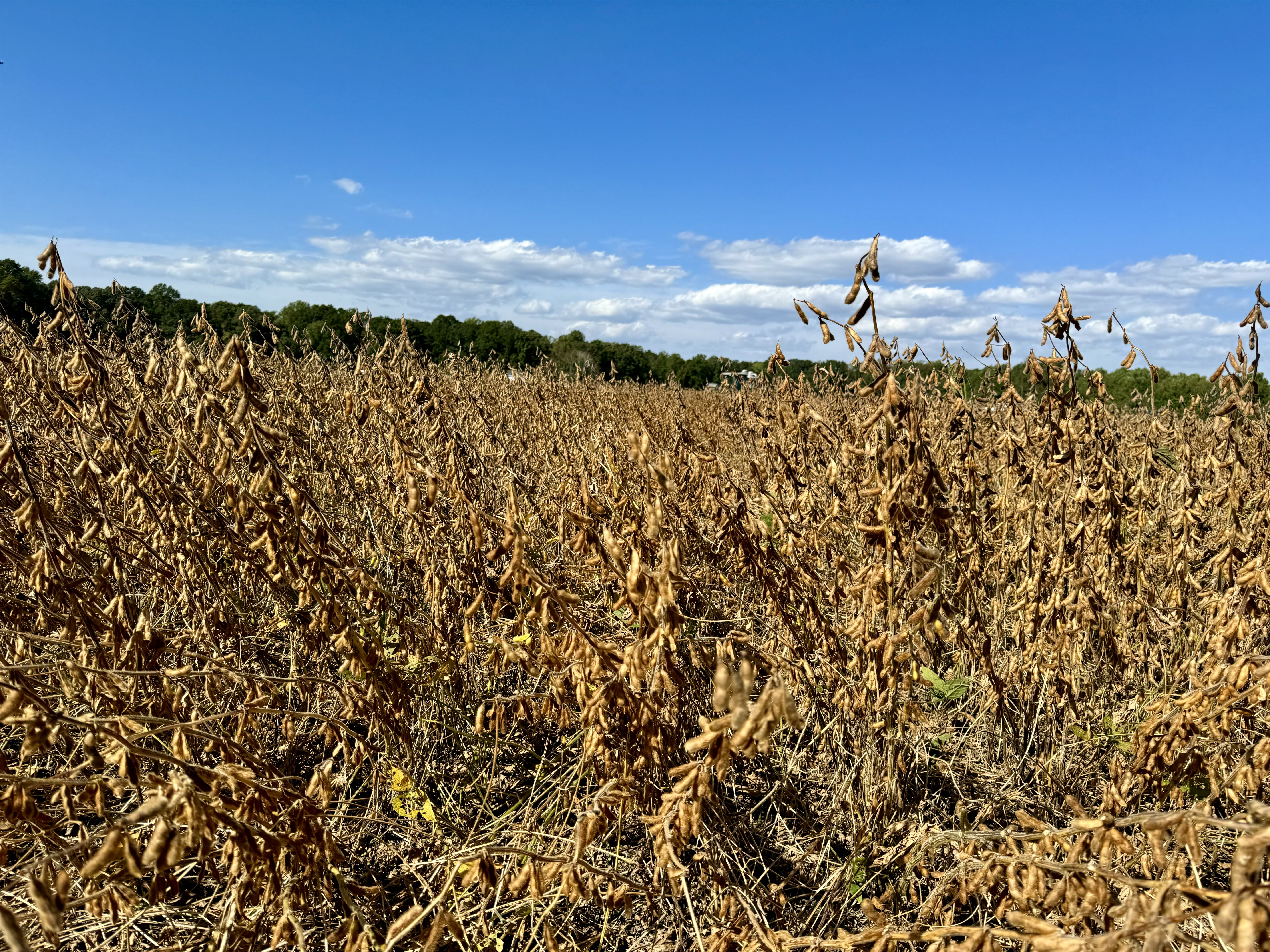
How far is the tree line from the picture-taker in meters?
4.27

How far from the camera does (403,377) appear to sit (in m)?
3.19

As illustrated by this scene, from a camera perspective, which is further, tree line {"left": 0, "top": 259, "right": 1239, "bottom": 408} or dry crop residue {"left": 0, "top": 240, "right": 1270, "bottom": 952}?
tree line {"left": 0, "top": 259, "right": 1239, "bottom": 408}

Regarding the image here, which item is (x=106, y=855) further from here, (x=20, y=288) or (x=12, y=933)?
(x=20, y=288)

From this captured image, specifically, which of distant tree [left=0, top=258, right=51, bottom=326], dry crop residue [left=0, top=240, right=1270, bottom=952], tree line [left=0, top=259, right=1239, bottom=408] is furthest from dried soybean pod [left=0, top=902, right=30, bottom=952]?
distant tree [left=0, top=258, right=51, bottom=326]

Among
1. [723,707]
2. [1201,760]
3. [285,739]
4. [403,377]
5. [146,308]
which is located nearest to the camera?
[723,707]

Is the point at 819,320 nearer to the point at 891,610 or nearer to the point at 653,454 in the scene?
the point at 653,454

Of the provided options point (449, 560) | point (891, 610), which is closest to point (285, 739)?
point (449, 560)

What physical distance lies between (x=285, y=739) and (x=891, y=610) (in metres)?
2.01

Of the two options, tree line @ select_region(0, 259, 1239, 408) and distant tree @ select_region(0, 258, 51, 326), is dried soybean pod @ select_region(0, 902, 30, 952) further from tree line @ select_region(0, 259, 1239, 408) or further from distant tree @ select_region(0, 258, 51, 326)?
distant tree @ select_region(0, 258, 51, 326)

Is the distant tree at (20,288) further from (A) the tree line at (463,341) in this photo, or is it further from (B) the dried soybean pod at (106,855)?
(B) the dried soybean pod at (106,855)

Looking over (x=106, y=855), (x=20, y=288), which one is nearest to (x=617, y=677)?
(x=106, y=855)

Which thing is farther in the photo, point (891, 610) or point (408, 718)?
point (408, 718)

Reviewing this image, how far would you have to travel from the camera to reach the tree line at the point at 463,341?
427 centimetres

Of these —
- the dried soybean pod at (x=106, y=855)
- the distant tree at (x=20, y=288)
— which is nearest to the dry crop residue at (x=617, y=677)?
the dried soybean pod at (x=106, y=855)
